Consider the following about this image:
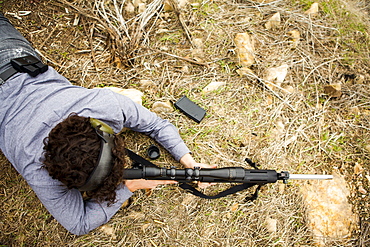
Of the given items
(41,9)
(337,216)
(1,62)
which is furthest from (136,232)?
(41,9)

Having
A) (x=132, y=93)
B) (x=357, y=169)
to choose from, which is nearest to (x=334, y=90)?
(x=357, y=169)

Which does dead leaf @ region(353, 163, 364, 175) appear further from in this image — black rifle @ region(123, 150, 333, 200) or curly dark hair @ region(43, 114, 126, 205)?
curly dark hair @ region(43, 114, 126, 205)

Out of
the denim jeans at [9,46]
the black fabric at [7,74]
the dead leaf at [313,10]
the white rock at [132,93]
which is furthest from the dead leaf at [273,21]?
the black fabric at [7,74]

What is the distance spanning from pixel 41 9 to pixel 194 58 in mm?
2196

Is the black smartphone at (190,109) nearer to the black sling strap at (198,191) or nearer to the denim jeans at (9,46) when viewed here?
the black sling strap at (198,191)

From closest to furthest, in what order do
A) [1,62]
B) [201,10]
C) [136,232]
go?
[1,62] < [136,232] < [201,10]

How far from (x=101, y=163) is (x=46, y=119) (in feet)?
1.97

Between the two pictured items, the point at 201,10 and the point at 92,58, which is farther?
the point at 201,10

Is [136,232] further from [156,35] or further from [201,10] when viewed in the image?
[201,10]

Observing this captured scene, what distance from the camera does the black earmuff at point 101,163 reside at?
5.24ft

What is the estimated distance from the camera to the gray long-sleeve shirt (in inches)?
70.0

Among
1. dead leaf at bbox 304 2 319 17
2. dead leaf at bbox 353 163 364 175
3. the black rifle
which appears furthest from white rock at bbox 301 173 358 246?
dead leaf at bbox 304 2 319 17

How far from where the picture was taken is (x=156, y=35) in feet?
10.7

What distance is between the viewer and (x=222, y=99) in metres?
3.06
